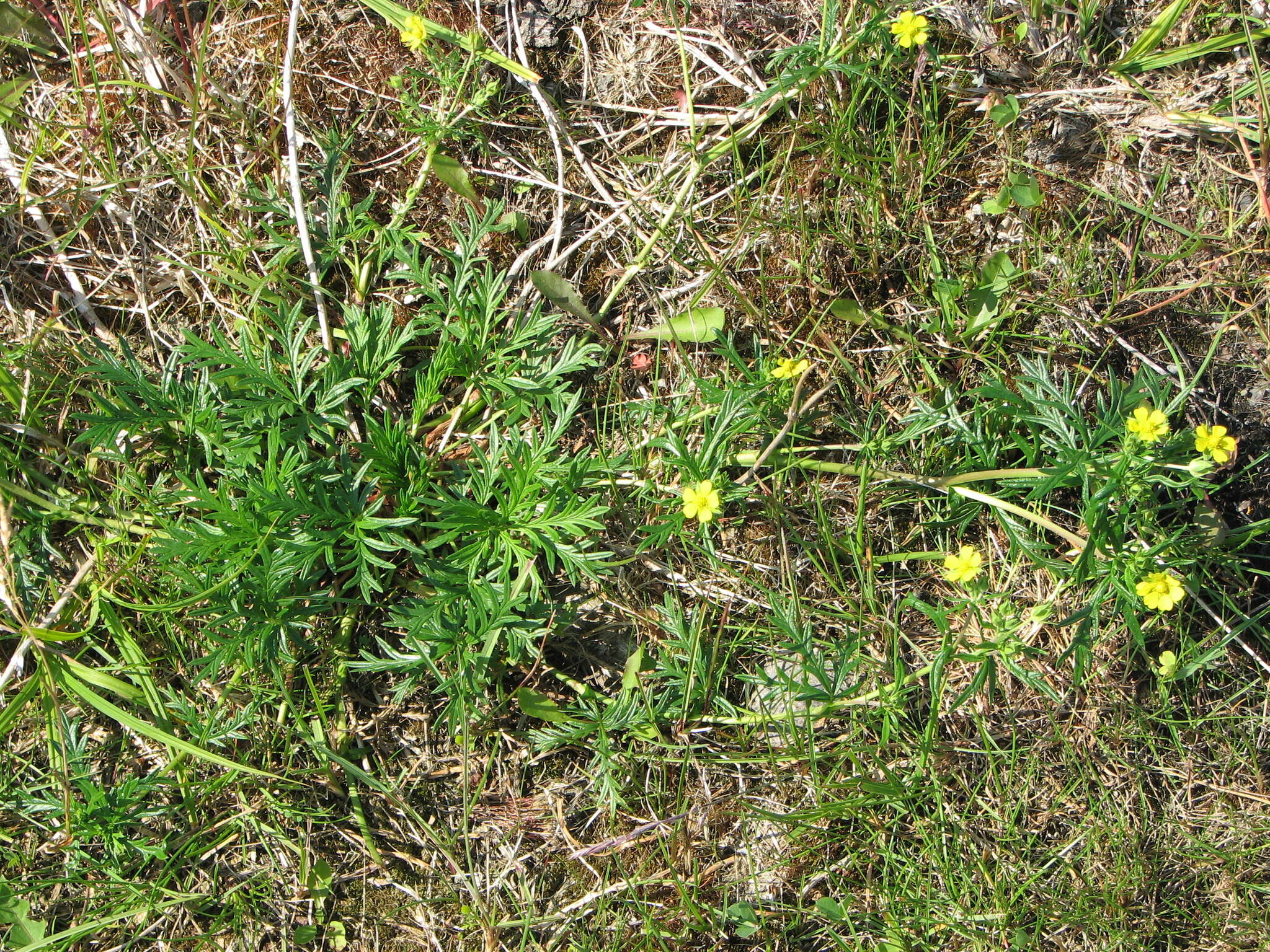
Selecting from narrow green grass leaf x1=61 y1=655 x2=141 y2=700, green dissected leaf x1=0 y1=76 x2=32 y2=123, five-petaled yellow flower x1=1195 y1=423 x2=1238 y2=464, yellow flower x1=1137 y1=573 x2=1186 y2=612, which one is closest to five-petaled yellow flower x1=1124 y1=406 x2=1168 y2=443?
five-petaled yellow flower x1=1195 y1=423 x2=1238 y2=464

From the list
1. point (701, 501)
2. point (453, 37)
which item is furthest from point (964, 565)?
point (453, 37)

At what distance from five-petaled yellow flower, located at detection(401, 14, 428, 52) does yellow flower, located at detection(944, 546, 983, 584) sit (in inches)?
84.4

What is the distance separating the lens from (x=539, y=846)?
9.23 ft

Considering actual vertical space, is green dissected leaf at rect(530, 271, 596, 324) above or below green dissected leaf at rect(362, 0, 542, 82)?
below

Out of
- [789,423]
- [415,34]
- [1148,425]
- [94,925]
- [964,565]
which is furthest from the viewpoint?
[415,34]

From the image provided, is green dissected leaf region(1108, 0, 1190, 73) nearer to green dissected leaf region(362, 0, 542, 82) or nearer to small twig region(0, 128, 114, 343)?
green dissected leaf region(362, 0, 542, 82)

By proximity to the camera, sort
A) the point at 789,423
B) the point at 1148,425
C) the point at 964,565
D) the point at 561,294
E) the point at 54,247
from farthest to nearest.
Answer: the point at 54,247
the point at 561,294
the point at 789,423
the point at 964,565
the point at 1148,425

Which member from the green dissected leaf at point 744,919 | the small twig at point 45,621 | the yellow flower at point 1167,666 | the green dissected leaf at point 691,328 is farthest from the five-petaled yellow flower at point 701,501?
the small twig at point 45,621

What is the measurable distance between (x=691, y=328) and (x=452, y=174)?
0.90 metres

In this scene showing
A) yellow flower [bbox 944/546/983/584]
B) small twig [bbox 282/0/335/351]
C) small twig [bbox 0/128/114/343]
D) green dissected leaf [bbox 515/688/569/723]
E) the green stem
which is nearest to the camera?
yellow flower [bbox 944/546/983/584]

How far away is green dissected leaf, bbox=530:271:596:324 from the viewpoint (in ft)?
9.58

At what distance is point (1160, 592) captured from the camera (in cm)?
238

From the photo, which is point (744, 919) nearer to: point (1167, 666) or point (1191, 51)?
point (1167, 666)

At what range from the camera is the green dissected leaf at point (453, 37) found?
291cm
